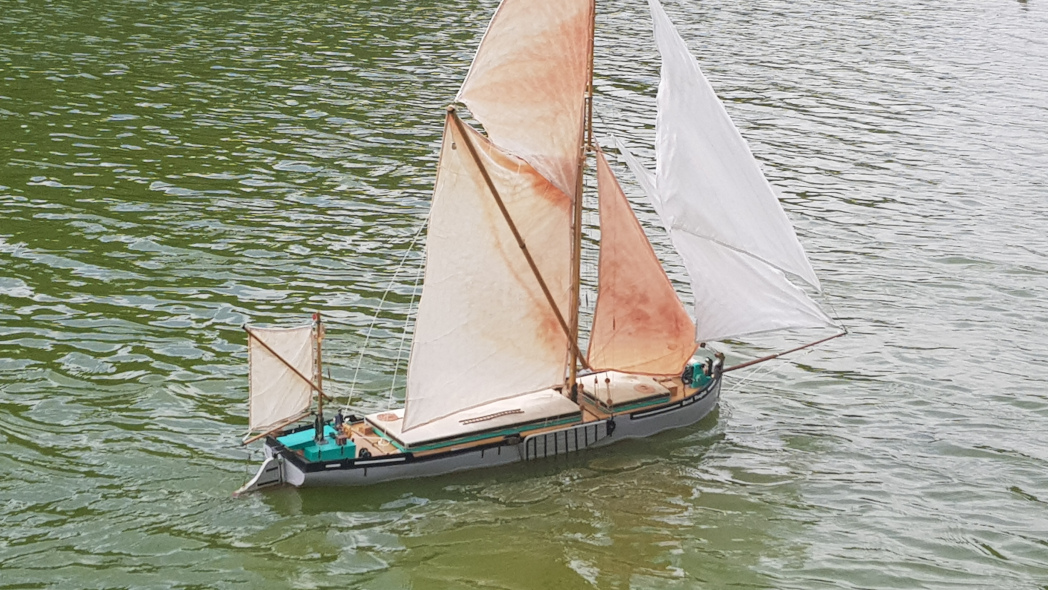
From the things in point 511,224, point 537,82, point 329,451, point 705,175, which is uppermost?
point 537,82

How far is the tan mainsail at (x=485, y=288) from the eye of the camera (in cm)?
2675

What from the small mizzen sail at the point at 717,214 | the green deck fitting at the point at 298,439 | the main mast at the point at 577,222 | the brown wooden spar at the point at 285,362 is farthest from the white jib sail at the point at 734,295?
the green deck fitting at the point at 298,439

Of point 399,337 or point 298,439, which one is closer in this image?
point 298,439

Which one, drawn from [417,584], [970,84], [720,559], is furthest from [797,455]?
[970,84]

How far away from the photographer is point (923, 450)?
98.7 feet

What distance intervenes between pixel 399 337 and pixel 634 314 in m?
7.24

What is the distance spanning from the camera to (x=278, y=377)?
84.5 ft

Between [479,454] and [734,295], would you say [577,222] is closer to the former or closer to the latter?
[734,295]

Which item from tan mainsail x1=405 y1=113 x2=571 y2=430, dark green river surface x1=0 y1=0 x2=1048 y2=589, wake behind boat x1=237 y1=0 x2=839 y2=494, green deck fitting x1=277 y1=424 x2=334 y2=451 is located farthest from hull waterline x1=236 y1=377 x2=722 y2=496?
tan mainsail x1=405 y1=113 x2=571 y2=430

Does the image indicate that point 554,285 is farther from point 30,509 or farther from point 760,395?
point 30,509

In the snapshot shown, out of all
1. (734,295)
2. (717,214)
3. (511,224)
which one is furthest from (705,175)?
(511,224)

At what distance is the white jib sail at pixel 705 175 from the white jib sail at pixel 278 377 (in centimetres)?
828

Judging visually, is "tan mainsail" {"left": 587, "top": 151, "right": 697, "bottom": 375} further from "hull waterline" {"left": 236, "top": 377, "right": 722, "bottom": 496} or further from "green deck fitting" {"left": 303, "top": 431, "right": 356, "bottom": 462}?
"green deck fitting" {"left": 303, "top": 431, "right": 356, "bottom": 462}

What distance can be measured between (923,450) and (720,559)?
24.8 ft
